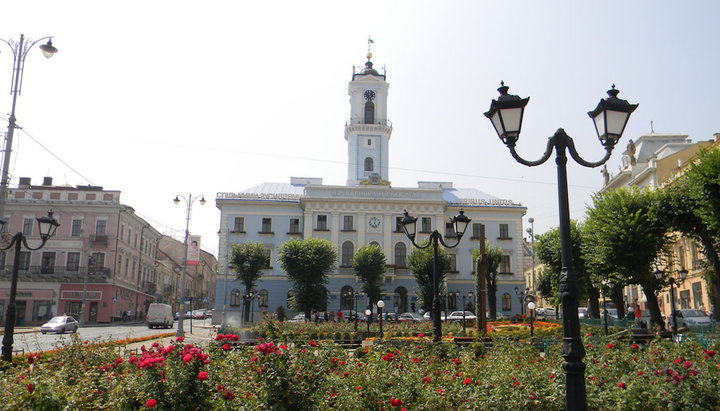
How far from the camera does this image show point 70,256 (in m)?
49.1

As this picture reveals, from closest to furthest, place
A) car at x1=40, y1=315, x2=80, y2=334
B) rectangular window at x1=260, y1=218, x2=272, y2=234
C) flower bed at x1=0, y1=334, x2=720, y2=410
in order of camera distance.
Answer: flower bed at x1=0, y1=334, x2=720, y2=410, car at x1=40, y1=315, x2=80, y2=334, rectangular window at x1=260, y1=218, x2=272, y2=234

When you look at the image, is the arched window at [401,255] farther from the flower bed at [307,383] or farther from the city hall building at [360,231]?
the flower bed at [307,383]

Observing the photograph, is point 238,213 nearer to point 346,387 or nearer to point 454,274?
point 454,274

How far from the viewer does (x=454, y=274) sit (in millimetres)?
53312

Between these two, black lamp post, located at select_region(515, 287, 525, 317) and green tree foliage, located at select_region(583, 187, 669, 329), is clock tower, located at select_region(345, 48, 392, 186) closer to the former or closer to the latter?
black lamp post, located at select_region(515, 287, 525, 317)

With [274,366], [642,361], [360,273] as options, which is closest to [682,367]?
[642,361]

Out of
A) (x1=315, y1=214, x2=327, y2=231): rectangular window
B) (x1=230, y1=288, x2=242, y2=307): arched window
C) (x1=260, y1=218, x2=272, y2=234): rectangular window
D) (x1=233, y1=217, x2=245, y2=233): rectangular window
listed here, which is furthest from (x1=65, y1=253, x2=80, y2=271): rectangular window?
(x1=315, y1=214, x2=327, y2=231): rectangular window

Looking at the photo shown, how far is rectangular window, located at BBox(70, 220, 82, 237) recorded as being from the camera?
49438 millimetres

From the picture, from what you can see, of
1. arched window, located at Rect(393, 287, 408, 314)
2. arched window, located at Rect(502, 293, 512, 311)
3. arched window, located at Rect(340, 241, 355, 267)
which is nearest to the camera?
arched window, located at Rect(393, 287, 408, 314)

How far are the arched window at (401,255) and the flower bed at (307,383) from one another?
4335cm

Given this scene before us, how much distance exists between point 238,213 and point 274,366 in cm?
4767

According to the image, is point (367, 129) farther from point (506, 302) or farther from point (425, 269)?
point (506, 302)

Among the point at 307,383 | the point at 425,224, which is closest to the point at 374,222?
the point at 425,224

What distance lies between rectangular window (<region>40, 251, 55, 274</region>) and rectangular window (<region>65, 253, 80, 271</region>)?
1143mm
